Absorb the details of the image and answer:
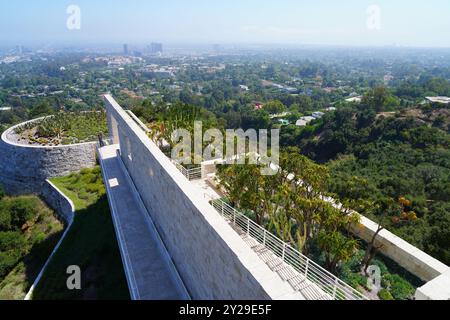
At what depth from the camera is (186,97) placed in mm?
85312

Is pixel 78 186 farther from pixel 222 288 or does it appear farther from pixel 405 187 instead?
pixel 405 187

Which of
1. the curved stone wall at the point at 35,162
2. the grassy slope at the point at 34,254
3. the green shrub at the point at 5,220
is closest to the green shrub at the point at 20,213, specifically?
the green shrub at the point at 5,220

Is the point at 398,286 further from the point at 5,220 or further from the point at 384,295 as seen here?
the point at 5,220

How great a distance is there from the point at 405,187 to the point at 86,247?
1455 centimetres

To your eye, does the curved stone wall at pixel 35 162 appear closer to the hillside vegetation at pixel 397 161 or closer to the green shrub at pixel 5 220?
the green shrub at pixel 5 220

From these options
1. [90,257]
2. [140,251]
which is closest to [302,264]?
[140,251]

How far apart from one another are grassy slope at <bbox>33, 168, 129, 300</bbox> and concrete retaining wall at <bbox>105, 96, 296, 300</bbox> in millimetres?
2171

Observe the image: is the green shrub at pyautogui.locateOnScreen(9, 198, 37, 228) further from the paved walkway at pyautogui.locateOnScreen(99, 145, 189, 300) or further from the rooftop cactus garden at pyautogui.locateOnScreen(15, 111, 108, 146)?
the paved walkway at pyautogui.locateOnScreen(99, 145, 189, 300)

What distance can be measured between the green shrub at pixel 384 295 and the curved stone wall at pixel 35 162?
55.0 ft

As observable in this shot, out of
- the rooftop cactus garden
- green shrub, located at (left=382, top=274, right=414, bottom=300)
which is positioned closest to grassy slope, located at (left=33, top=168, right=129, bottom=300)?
the rooftop cactus garden

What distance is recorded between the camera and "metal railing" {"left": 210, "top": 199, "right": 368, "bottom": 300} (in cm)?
473

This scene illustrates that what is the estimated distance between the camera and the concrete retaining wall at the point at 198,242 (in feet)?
14.3

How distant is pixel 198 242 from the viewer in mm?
5969
